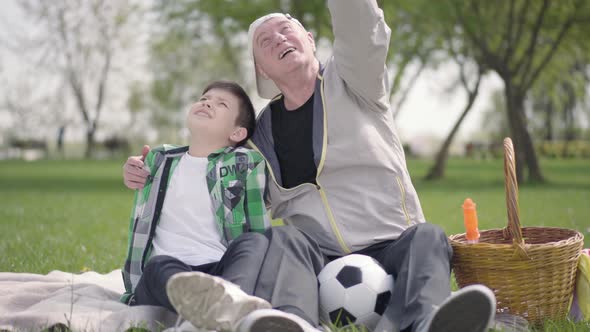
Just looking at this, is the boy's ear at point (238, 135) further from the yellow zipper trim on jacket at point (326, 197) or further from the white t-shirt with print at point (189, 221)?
the yellow zipper trim on jacket at point (326, 197)

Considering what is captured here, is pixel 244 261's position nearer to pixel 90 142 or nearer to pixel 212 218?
pixel 212 218

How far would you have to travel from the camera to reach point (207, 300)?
2572 mm

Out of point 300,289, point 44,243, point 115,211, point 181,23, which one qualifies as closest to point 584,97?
point 181,23

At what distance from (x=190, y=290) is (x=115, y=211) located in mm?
8880

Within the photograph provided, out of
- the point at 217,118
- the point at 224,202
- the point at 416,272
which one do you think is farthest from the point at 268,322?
the point at 217,118

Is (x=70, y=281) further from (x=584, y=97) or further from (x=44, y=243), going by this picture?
(x=584, y=97)

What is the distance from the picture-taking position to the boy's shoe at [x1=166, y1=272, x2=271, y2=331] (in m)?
2.52

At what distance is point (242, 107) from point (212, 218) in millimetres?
705

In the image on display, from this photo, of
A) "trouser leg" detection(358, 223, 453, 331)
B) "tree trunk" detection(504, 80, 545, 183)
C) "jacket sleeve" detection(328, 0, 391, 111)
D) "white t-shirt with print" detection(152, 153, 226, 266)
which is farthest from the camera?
"tree trunk" detection(504, 80, 545, 183)

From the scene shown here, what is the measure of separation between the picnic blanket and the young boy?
116mm

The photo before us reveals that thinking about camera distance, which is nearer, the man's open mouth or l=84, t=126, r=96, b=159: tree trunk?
the man's open mouth

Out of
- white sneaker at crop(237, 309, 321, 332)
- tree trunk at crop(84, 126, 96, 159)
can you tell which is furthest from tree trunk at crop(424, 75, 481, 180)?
tree trunk at crop(84, 126, 96, 159)

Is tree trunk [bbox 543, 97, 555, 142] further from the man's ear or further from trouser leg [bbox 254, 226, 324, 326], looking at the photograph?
trouser leg [bbox 254, 226, 324, 326]

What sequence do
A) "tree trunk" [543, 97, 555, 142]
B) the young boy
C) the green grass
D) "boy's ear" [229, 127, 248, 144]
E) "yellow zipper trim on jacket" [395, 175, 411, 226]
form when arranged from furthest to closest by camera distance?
"tree trunk" [543, 97, 555, 142], the green grass, "boy's ear" [229, 127, 248, 144], "yellow zipper trim on jacket" [395, 175, 411, 226], the young boy
